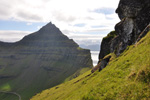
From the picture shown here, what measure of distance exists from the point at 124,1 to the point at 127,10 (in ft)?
16.7

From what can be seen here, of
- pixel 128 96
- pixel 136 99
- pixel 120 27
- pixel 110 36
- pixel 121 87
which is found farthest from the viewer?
pixel 110 36

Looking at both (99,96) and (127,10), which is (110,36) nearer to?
(127,10)

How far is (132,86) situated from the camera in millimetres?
16625

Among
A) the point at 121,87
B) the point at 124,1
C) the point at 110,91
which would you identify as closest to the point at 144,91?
the point at 121,87

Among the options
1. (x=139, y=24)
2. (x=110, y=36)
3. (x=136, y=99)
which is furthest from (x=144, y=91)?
(x=110, y=36)

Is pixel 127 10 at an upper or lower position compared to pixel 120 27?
upper

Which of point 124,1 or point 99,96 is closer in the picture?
point 99,96

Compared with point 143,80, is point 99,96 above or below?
below

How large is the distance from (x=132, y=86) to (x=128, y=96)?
1.77 m

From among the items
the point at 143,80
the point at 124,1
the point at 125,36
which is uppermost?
the point at 124,1

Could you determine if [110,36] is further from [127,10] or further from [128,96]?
[128,96]

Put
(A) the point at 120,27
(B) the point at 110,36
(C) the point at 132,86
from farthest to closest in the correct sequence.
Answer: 1. (B) the point at 110,36
2. (A) the point at 120,27
3. (C) the point at 132,86

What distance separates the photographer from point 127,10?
48969mm

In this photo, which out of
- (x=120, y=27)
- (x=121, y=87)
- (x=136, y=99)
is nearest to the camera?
(x=136, y=99)
